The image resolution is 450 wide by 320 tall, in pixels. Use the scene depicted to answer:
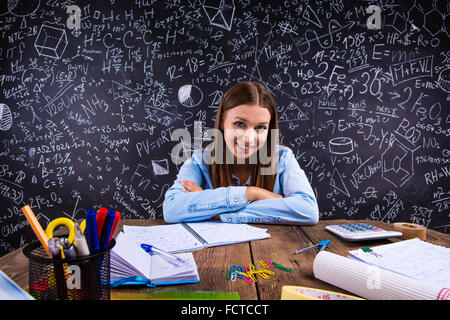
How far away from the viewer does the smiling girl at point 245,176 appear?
1.21 meters

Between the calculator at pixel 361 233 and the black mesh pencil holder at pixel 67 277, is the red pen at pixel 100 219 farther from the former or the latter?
the calculator at pixel 361 233

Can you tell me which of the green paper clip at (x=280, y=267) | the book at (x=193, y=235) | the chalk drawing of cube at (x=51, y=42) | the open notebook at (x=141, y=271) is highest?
the chalk drawing of cube at (x=51, y=42)

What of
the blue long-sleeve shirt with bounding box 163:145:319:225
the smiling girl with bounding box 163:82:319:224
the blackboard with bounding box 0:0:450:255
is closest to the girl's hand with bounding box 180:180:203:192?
the smiling girl with bounding box 163:82:319:224

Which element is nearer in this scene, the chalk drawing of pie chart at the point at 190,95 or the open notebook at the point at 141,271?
the open notebook at the point at 141,271

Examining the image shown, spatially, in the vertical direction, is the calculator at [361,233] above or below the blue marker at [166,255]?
below

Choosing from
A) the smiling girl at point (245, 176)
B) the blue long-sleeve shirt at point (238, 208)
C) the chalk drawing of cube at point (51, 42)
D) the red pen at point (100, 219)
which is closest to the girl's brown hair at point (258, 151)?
the smiling girl at point (245, 176)

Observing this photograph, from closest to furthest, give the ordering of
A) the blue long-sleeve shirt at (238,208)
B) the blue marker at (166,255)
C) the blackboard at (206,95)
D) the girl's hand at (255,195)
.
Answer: the blue marker at (166,255)
the blue long-sleeve shirt at (238,208)
the girl's hand at (255,195)
the blackboard at (206,95)

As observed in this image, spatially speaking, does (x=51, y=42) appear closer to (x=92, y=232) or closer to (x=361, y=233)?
(x=92, y=232)

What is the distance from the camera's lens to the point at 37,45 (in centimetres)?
267

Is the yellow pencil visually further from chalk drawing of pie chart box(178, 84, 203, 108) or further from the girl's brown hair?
chalk drawing of pie chart box(178, 84, 203, 108)

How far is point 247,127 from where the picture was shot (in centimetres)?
149

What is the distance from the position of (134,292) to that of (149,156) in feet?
7.12

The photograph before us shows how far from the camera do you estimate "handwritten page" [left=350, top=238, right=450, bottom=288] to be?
61 cm

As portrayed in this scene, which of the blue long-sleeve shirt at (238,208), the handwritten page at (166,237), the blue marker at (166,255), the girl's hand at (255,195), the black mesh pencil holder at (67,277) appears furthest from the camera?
the girl's hand at (255,195)
